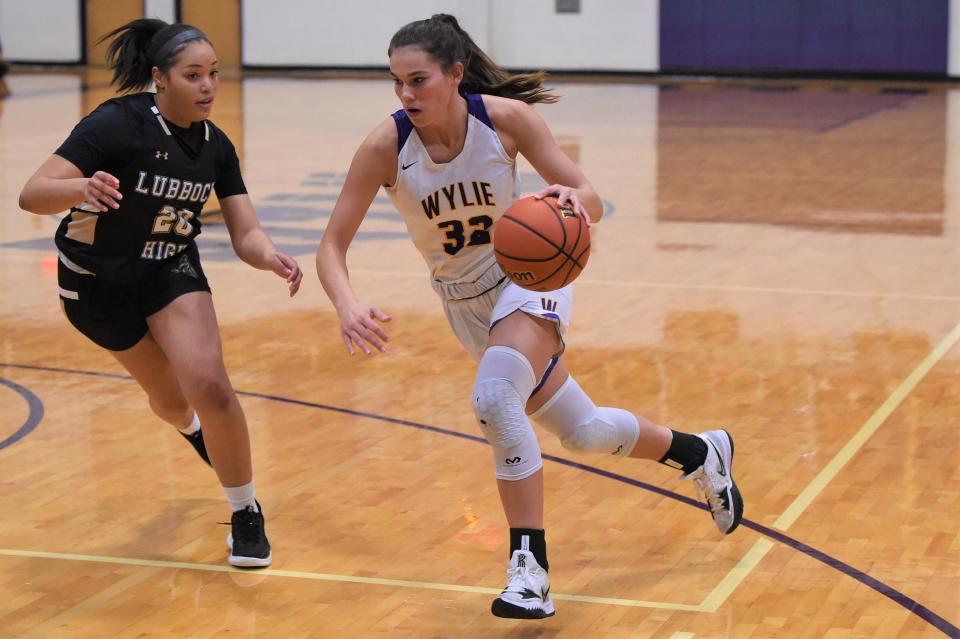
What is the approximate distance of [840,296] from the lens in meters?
9.08

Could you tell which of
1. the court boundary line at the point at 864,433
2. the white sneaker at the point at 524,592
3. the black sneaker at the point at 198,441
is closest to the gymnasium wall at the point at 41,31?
the court boundary line at the point at 864,433

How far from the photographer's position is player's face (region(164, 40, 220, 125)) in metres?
4.67

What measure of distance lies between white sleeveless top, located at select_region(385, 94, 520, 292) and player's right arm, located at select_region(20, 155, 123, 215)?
0.85 meters

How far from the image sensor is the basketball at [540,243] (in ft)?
13.8

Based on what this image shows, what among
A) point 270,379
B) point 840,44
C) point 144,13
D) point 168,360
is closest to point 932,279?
point 270,379

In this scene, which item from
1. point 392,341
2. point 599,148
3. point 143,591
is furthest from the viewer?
point 599,148

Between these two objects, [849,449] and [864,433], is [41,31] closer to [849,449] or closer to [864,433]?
[864,433]

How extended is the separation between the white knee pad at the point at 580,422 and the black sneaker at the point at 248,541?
3.15 feet

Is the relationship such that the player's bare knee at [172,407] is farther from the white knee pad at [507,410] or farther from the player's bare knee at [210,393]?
the white knee pad at [507,410]

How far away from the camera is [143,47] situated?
4820mm

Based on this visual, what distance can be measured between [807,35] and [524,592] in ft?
72.4

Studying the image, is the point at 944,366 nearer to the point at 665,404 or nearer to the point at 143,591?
the point at 665,404

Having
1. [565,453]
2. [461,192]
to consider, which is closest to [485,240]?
[461,192]

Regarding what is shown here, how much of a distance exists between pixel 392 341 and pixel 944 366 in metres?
2.87
